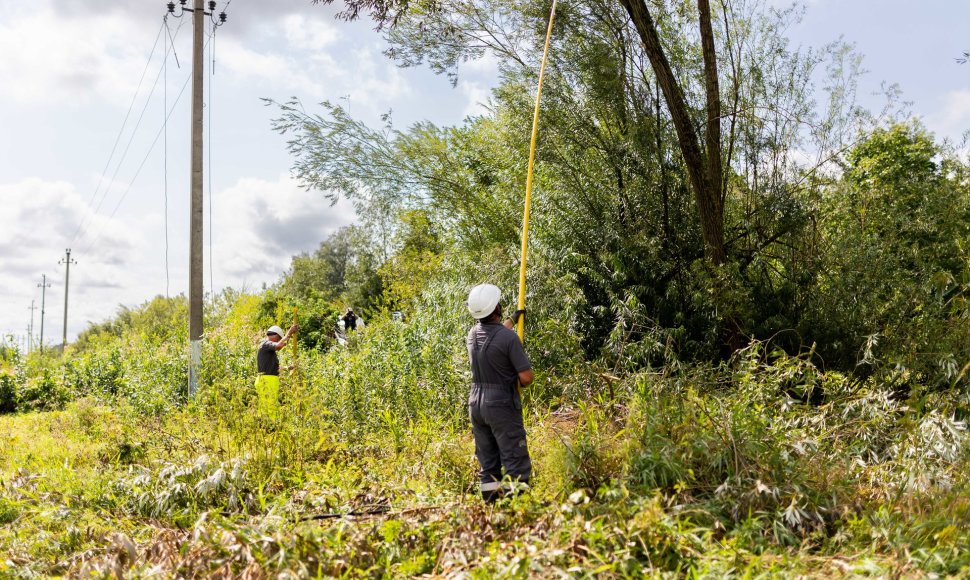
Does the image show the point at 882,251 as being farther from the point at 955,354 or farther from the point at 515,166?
the point at 515,166

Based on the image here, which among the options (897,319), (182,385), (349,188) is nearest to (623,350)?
(897,319)

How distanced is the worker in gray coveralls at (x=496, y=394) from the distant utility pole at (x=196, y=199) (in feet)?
22.6

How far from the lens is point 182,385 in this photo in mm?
10812

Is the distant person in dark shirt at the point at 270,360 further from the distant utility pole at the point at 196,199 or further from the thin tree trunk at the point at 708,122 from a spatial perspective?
the thin tree trunk at the point at 708,122

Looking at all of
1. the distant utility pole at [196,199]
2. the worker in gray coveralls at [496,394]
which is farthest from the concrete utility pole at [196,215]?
the worker in gray coveralls at [496,394]

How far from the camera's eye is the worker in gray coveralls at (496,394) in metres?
4.73

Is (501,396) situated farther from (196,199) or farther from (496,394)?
(196,199)

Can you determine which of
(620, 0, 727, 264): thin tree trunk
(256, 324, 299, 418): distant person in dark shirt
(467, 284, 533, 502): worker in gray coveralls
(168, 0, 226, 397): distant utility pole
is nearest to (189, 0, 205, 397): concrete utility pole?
(168, 0, 226, 397): distant utility pole

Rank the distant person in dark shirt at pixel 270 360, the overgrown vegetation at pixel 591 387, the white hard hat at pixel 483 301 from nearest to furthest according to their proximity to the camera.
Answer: the overgrown vegetation at pixel 591 387
the white hard hat at pixel 483 301
the distant person in dark shirt at pixel 270 360

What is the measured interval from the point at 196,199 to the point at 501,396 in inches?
334

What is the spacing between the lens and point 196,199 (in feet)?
37.3

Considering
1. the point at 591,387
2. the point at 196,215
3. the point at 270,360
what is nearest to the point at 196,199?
the point at 196,215

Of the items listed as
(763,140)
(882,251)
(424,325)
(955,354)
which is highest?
(763,140)

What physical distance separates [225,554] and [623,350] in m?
4.67
